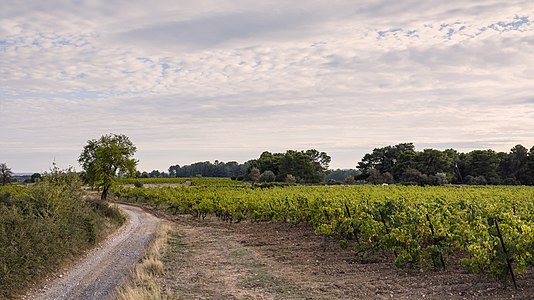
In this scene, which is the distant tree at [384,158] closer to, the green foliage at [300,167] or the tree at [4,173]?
the green foliage at [300,167]

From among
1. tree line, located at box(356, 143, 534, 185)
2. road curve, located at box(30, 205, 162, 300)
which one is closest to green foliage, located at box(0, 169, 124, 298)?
road curve, located at box(30, 205, 162, 300)

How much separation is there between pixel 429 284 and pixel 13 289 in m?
8.32

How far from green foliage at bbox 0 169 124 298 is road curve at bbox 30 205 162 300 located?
0.48 metres

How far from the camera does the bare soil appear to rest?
912 centimetres

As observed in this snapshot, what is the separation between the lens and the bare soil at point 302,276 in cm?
912

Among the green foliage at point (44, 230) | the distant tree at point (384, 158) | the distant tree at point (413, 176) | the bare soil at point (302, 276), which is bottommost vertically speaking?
the bare soil at point (302, 276)

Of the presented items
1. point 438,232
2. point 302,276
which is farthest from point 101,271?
point 438,232

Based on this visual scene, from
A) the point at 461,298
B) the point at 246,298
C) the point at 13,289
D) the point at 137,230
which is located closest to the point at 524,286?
the point at 461,298

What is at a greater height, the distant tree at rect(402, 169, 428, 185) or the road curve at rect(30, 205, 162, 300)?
the distant tree at rect(402, 169, 428, 185)

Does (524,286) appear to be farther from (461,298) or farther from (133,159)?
(133,159)

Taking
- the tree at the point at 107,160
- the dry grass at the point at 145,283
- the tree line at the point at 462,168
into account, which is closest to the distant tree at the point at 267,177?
the tree line at the point at 462,168

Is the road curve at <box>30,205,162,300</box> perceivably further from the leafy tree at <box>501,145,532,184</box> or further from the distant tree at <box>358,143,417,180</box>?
the distant tree at <box>358,143,417,180</box>

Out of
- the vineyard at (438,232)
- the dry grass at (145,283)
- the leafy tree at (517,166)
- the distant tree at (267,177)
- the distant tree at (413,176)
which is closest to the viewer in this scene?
the vineyard at (438,232)

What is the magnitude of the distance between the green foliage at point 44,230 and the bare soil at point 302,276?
2.92 m
